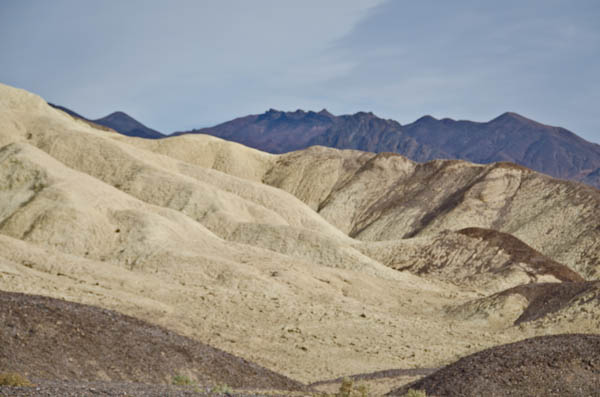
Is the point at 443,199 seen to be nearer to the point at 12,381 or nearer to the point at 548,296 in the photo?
the point at 548,296

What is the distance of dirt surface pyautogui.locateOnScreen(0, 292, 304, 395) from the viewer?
1216 cm

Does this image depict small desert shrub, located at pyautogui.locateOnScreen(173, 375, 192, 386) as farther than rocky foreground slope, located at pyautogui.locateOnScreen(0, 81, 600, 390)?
No

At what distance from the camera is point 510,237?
165ft

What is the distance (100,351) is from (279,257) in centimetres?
2179

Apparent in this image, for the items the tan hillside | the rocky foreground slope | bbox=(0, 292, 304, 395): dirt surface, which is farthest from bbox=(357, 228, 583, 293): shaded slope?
bbox=(0, 292, 304, 395): dirt surface

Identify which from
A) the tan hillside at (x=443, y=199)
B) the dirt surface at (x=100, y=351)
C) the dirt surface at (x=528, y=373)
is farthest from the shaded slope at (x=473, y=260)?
the dirt surface at (x=100, y=351)

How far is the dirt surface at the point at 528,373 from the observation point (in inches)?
498

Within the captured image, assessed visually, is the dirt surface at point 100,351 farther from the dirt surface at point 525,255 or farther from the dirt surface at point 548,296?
the dirt surface at point 525,255

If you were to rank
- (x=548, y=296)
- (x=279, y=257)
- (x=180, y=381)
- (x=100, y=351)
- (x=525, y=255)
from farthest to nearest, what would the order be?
1. (x=525, y=255)
2. (x=279, y=257)
3. (x=548, y=296)
4. (x=100, y=351)
5. (x=180, y=381)

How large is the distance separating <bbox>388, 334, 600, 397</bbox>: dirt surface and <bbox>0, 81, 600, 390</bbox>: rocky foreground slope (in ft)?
19.0

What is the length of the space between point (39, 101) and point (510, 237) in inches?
2008

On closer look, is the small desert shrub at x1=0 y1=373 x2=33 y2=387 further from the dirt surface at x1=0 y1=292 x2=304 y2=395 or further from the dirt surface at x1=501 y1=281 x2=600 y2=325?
the dirt surface at x1=501 y1=281 x2=600 y2=325

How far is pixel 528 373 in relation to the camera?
43.5ft

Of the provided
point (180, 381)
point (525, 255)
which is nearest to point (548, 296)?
Answer: point (525, 255)
